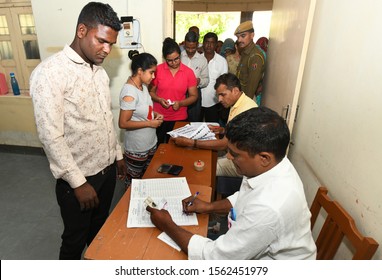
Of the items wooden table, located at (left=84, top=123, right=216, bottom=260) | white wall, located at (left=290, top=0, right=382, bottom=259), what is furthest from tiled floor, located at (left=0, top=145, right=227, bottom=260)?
white wall, located at (left=290, top=0, right=382, bottom=259)

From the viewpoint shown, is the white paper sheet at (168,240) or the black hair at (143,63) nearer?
the white paper sheet at (168,240)

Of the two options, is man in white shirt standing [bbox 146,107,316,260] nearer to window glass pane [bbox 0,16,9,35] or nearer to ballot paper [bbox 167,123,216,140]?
ballot paper [bbox 167,123,216,140]

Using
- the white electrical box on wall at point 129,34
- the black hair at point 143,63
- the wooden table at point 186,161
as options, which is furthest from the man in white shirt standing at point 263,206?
the white electrical box on wall at point 129,34

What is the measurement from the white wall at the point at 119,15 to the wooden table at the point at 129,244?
2.18 m

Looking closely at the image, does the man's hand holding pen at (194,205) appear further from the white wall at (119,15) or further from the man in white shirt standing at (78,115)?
the white wall at (119,15)

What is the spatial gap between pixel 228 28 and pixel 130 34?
5891 mm

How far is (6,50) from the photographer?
137 inches

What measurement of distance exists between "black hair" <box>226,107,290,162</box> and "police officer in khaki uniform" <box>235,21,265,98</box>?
1.96 metres

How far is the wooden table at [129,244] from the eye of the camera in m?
1.02

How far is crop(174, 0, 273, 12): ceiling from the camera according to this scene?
225 inches

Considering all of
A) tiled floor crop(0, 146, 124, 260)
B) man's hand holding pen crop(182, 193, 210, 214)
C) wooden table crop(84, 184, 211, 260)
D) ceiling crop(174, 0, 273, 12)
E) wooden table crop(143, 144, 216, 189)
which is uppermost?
ceiling crop(174, 0, 273, 12)

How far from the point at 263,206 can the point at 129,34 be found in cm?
257
